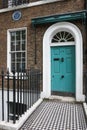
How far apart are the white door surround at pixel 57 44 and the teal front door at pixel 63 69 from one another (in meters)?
0.24

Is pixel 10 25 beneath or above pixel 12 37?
above

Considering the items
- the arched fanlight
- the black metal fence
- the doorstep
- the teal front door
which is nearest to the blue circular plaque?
the arched fanlight

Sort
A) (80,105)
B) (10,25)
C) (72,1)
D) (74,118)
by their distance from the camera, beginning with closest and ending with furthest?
(74,118)
(80,105)
(72,1)
(10,25)

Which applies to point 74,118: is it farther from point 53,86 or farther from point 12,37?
point 12,37

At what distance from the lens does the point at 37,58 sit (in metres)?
8.55

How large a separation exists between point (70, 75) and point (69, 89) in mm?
639

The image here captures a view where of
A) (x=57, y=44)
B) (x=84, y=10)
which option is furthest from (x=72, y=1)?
(x=57, y=44)

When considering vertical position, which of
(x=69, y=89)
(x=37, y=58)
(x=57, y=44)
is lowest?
(x=69, y=89)

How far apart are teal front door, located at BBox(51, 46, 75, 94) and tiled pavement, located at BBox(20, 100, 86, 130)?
1.17m

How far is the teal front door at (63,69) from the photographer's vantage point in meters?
8.03

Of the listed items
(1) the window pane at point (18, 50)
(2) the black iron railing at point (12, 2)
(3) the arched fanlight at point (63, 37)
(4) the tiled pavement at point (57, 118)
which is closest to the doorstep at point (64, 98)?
(4) the tiled pavement at point (57, 118)

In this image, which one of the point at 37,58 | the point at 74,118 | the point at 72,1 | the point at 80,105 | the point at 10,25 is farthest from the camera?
the point at 10,25

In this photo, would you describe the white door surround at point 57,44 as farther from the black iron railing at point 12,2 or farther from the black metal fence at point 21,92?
the black iron railing at point 12,2

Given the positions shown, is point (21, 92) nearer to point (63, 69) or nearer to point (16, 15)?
point (63, 69)
